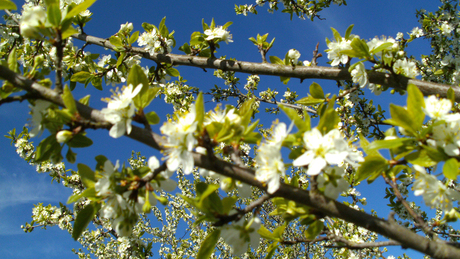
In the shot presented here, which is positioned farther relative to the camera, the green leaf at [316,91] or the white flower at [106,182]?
the green leaf at [316,91]

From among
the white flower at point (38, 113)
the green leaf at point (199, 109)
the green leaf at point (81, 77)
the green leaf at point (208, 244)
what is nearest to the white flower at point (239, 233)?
the green leaf at point (208, 244)

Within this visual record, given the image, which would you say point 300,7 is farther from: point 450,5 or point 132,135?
point 132,135

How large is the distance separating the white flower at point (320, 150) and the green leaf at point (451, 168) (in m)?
0.33

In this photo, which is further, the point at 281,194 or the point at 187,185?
the point at 187,185

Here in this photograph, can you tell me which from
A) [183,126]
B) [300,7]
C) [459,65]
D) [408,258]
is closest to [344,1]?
[300,7]

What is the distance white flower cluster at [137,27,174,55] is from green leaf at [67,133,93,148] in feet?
5.57

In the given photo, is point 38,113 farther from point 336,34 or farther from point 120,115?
point 336,34

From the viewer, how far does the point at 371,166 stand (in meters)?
1.37

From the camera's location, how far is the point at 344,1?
5328 mm

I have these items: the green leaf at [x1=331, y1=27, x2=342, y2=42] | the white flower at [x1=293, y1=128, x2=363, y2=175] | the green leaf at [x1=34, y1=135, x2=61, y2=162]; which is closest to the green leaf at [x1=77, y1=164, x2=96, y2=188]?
the green leaf at [x1=34, y1=135, x2=61, y2=162]

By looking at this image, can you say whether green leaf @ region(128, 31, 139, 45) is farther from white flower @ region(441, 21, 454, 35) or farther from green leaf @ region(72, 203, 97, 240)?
white flower @ region(441, 21, 454, 35)

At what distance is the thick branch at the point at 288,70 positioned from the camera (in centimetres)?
200

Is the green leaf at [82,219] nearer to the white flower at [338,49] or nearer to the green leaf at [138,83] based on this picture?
the green leaf at [138,83]

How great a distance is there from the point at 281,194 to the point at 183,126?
0.55m
